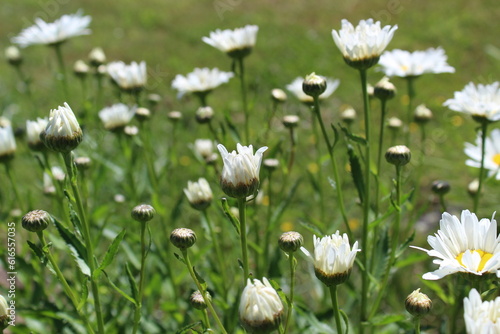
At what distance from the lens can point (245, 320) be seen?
1.09 m

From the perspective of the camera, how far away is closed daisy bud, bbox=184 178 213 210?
77.9 inches

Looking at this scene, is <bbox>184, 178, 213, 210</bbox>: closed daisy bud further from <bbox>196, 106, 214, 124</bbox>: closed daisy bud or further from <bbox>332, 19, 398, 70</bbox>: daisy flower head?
<bbox>332, 19, 398, 70</bbox>: daisy flower head

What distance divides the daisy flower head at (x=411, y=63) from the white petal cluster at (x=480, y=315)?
4.33 ft

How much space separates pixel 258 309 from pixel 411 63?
153 centimetres

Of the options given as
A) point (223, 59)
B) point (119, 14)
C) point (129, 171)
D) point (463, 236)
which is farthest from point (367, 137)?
point (119, 14)

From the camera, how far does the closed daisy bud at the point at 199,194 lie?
1.98 metres

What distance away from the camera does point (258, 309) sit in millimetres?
1082

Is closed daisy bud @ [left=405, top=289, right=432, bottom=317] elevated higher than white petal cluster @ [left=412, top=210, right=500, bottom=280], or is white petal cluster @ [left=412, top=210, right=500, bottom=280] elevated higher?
white petal cluster @ [left=412, top=210, right=500, bottom=280]

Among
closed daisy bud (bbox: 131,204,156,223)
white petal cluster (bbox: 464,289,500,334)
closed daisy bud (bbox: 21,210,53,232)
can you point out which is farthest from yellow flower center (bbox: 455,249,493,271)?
closed daisy bud (bbox: 21,210,53,232)

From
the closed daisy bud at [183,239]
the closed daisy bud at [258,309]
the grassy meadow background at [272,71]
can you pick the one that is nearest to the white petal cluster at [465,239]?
the closed daisy bud at [258,309]

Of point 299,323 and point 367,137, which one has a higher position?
point 367,137

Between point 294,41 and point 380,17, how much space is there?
99 cm

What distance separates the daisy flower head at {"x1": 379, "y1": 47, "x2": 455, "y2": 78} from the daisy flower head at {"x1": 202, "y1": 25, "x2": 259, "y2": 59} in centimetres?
51

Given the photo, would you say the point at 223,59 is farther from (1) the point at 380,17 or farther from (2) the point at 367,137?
(2) the point at 367,137
